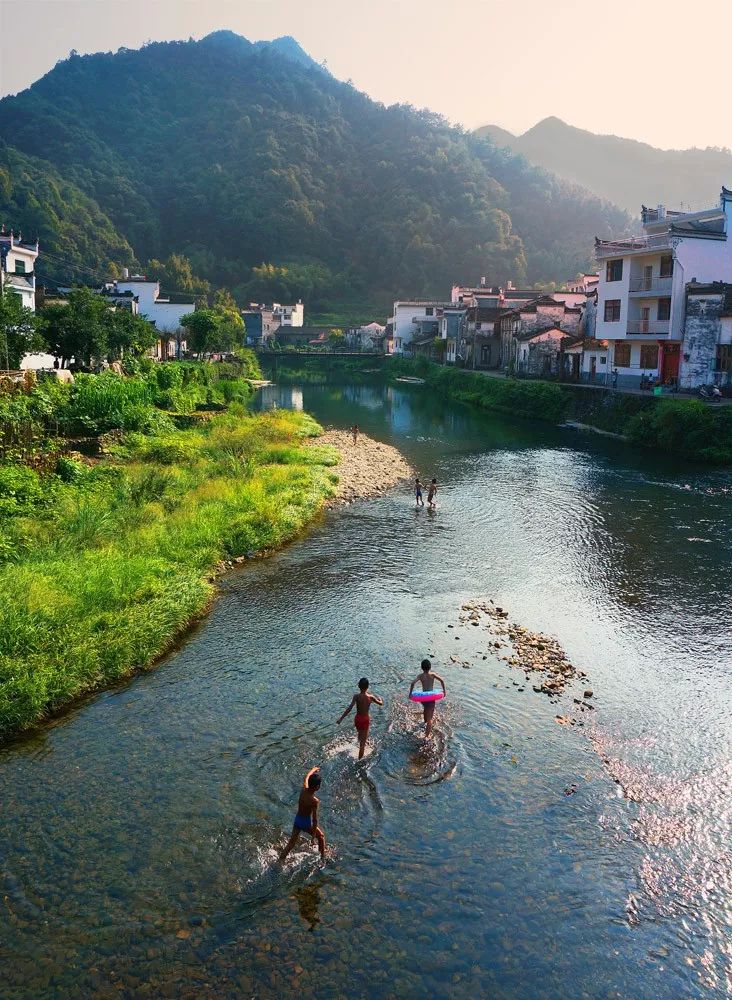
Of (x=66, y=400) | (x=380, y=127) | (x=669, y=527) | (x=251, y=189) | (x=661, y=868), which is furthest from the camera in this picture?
(x=380, y=127)

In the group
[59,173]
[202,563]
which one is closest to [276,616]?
[202,563]

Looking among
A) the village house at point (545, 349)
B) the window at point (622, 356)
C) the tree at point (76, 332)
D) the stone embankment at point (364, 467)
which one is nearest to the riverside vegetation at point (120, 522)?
the stone embankment at point (364, 467)

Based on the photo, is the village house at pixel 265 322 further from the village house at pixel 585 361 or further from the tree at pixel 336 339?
the village house at pixel 585 361

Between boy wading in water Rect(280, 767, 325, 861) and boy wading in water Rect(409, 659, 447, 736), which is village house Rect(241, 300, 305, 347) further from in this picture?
boy wading in water Rect(280, 767, 325, 861)

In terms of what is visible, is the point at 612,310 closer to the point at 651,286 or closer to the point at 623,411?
the point at 651,286

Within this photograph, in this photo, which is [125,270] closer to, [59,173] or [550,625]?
[59,173]

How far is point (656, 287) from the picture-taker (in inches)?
1715

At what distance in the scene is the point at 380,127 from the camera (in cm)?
18650

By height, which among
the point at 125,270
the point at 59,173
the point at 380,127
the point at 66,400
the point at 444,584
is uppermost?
the point at 380,127

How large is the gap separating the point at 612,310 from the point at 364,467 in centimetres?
2260

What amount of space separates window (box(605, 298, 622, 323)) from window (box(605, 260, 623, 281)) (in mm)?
1362

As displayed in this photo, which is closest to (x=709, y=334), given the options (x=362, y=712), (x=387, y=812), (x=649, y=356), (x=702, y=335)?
(x=702, y=335)

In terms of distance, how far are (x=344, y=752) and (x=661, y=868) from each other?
4.76 meters

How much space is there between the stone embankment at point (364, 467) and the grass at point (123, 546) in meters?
0.83
